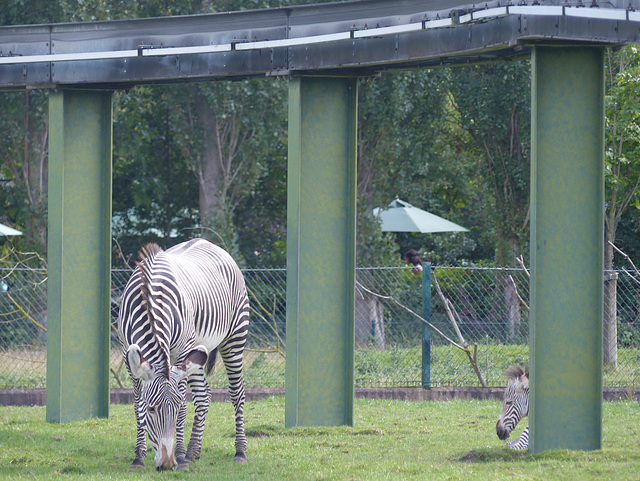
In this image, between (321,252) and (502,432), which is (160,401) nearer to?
(321,252)

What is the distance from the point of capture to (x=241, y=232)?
22172 mm

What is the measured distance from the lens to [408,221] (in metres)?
20.3

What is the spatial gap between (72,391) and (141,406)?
332 centimetres

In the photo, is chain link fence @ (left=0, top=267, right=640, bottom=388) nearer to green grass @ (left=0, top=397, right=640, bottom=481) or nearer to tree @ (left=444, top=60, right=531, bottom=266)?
green grass @ (left=0, top=397, right=640, bottom=481)

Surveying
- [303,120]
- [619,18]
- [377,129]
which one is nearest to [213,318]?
[303,120]

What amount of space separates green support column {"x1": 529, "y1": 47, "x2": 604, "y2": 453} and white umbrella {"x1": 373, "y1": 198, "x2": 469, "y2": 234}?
12153 millimetres

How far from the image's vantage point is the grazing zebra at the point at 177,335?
21.3ft

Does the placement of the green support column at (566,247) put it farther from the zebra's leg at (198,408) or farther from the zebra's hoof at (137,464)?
the zebra's hoof at (137,464)

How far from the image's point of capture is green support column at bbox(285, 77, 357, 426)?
29.1ft

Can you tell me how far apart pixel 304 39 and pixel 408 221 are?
39.1 ft

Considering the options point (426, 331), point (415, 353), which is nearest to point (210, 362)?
point (426, 331)

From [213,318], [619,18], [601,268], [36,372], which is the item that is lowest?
[36,372]

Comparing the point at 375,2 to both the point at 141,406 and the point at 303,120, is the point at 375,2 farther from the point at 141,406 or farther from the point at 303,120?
the point at 141,406

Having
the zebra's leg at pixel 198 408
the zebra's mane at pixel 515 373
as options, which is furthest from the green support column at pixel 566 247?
Answer: the zebra's leg at pixel 198 408
